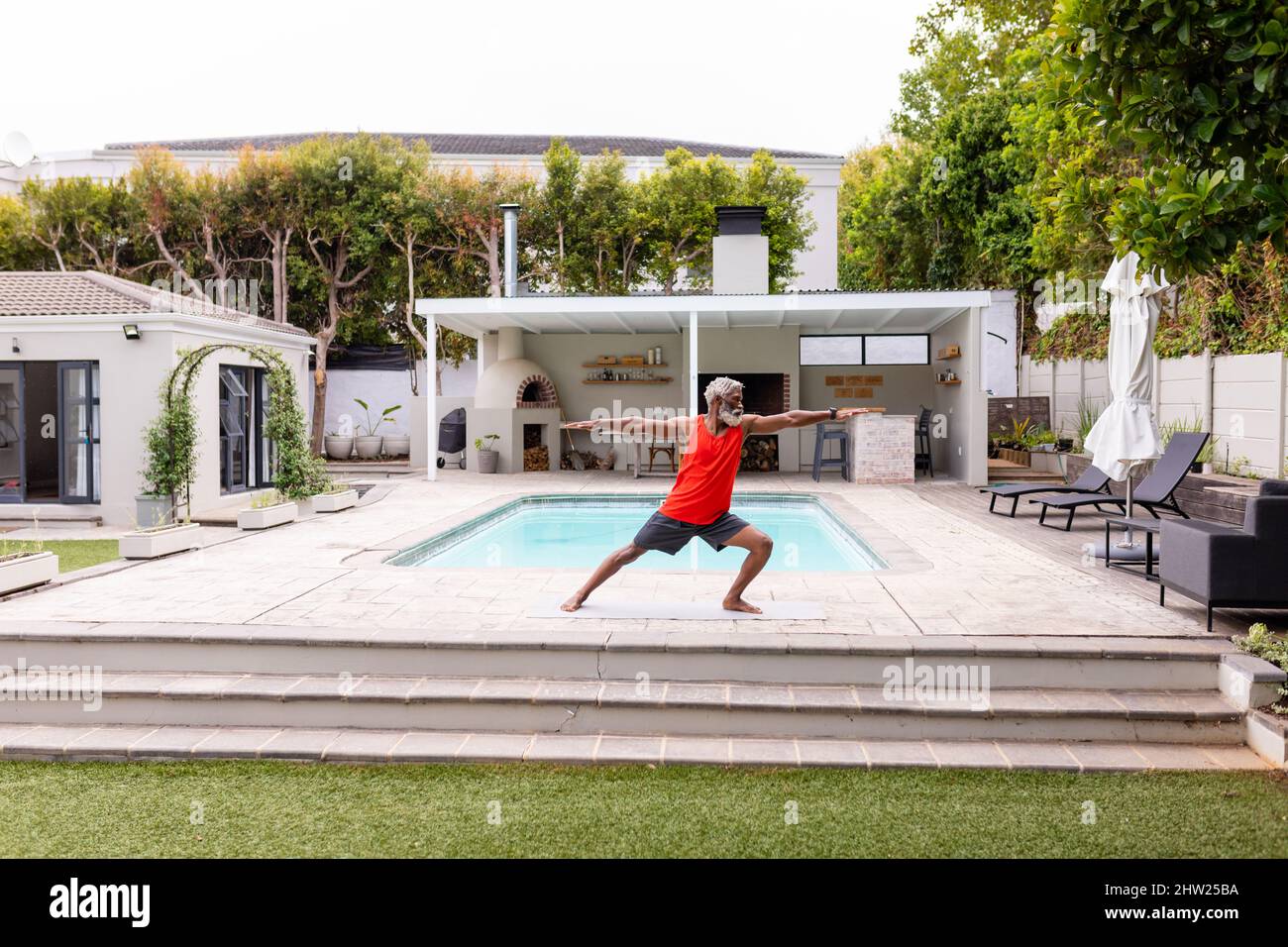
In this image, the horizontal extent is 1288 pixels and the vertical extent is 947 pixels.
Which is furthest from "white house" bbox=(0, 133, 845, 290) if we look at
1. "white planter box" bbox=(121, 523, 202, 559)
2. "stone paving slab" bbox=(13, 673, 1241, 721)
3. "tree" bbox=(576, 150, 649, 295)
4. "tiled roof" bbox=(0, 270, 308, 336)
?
"stone paving slab" bbox=(13, 673, 1241, 721)

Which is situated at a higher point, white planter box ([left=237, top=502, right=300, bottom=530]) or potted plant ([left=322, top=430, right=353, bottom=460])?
potted plant ([left=322, top=430, right=353, bottom=460])

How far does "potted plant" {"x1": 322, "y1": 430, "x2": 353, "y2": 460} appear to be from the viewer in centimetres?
2203

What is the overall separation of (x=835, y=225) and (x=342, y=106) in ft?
53.3

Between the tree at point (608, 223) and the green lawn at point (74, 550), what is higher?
the tree at point (608, 223)

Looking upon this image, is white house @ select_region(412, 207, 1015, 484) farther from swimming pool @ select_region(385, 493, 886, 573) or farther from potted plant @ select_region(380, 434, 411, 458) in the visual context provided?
potted plant @ select_region(380, 434, 411, 458)

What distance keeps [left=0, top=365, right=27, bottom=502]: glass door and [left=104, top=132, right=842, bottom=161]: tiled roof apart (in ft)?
63.4

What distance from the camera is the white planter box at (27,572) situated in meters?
6.34

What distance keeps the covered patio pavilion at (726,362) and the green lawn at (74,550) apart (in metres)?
6.25

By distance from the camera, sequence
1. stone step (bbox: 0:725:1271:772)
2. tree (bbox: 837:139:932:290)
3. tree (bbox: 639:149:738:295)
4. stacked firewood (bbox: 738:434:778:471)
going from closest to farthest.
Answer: stone step (bbox: 0:725:1271:772), stacked firewood (bbox: 738:434:778:471), tree (bbox: 639:149:738:295), tree (bbox: 837:139:932:290)

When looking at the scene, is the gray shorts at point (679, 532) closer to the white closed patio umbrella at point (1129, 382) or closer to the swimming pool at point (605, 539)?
the swimming pool at point (605, 539)

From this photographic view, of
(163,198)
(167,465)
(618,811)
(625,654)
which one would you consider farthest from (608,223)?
(618,811)

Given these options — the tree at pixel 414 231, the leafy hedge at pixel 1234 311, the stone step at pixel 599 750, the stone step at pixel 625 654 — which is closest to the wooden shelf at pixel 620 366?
the tree at pixel 414 231

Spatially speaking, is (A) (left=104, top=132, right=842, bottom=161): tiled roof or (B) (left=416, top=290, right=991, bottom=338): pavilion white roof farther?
(A) (left=104, top=132, right=842, bottom=161): tiled roof

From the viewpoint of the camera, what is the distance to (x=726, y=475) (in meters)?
5.38
